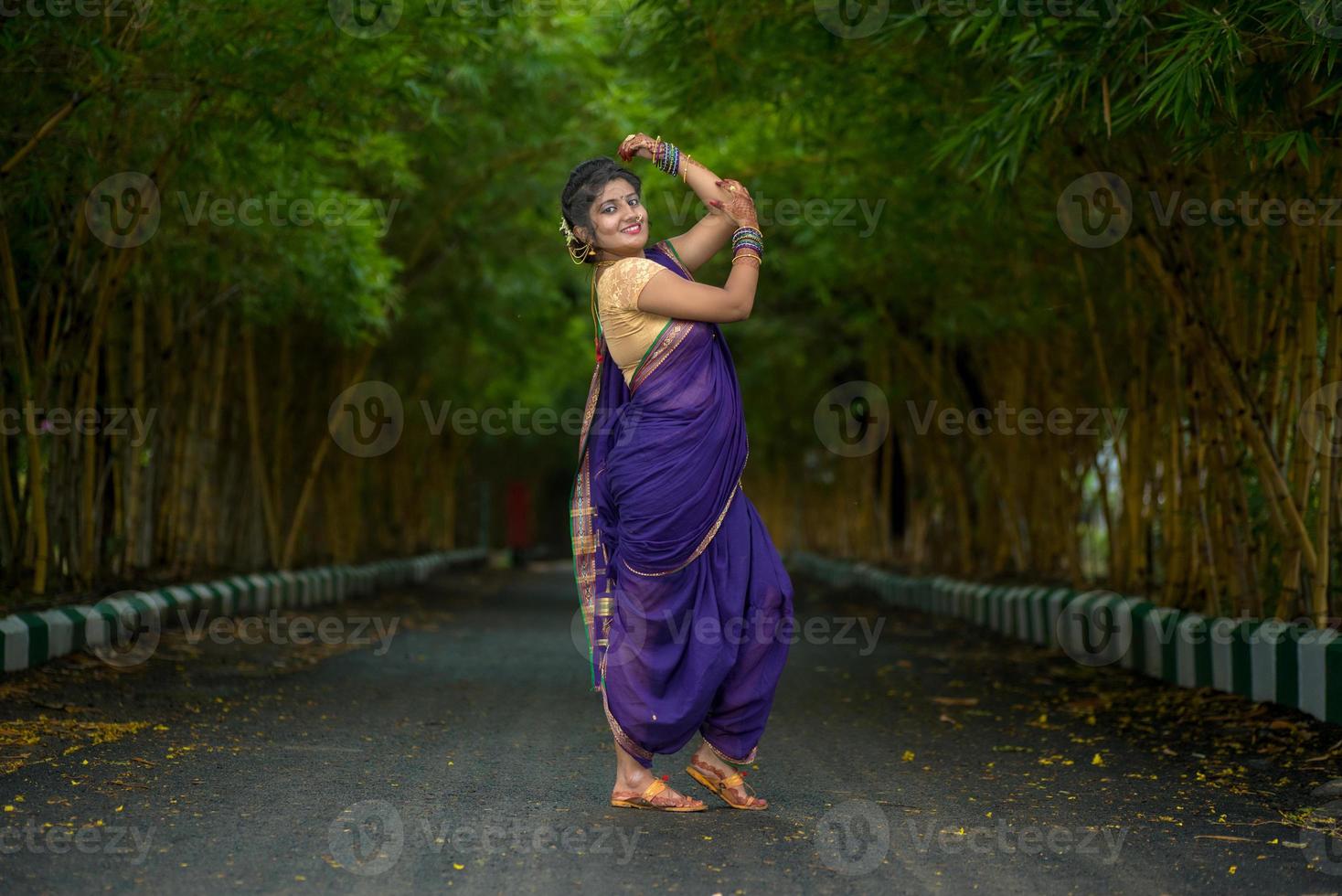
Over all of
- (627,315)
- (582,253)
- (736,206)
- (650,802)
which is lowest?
(650,802)

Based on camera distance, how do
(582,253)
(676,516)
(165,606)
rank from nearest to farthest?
(676,516) → (582,253) → (165,606)

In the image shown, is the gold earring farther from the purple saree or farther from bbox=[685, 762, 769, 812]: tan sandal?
bbox=[685, 762, 769, 812]: tan sandal

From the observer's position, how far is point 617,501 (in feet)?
13.3

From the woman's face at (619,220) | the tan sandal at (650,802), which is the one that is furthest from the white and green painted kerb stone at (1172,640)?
the woman's face at (619,220)

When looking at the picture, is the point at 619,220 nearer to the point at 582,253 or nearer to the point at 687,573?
the point at 582,253

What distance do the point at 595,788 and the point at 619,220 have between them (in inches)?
63.9

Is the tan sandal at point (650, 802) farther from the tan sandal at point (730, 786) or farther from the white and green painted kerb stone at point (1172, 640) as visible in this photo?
the white and green painted kerb stone at point (1172, 640)

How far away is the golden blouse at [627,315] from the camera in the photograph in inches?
157

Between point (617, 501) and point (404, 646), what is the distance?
5802mm

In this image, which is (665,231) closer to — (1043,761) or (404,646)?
(404,646)

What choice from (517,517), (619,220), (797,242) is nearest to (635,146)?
(619,220)

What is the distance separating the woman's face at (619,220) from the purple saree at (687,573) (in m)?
0.07

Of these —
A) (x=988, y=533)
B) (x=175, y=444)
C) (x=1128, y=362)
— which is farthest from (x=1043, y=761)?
(x=988, y=533)

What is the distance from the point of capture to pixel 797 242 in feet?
35.3
